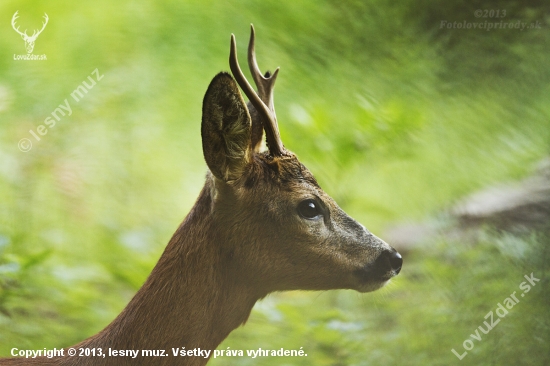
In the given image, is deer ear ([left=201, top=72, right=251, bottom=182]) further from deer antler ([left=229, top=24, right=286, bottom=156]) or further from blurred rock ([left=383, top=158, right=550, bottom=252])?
blurred rock ([left=383, top=158, right=550, bottom=252])

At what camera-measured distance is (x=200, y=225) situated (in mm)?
2193

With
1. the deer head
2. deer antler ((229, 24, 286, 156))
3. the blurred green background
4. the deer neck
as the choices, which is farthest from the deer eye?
the blurred green background

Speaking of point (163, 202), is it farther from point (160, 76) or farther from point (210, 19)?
point (210, 19)

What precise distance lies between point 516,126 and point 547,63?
0.41m

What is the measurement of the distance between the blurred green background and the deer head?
98cm

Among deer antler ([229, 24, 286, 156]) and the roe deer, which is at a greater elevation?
deer antler ([229, 24, 286, 156])

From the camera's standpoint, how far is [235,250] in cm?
221

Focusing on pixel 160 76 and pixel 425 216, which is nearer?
pixel 160 76

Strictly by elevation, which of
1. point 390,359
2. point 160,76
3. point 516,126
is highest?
point 160,76

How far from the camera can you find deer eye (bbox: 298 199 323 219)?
7.41ft

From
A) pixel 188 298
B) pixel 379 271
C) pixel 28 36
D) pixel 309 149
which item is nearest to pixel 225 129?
pixel 188 298

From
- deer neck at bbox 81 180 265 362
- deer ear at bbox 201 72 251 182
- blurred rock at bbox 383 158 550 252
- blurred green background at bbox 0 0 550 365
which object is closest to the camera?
deer ear at bbox 201 72 251 182

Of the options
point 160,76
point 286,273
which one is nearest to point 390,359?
point 286,273

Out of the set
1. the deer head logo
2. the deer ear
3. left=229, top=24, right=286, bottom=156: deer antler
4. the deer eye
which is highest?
the deer head logo
